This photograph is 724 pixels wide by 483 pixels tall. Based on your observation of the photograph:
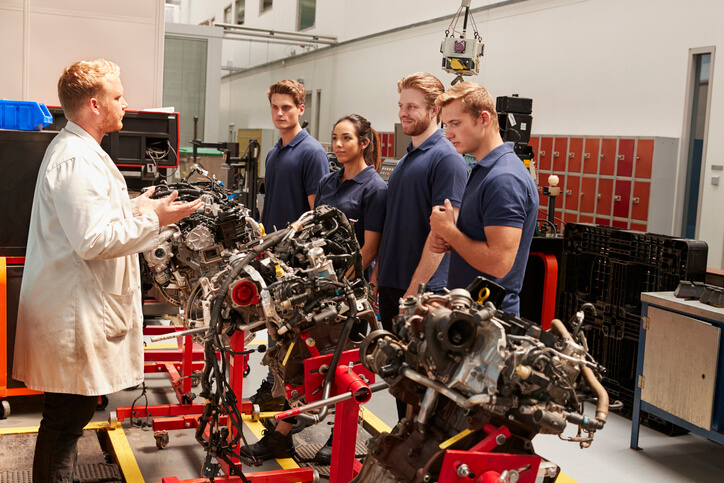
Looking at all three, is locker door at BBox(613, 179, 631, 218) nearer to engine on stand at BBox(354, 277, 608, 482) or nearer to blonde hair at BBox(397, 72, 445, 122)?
blonde hair at BBox(397, 72, 445, 122)

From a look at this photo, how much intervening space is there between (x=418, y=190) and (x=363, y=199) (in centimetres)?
43

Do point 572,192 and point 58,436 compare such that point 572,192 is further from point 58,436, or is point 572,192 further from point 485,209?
point 58,436

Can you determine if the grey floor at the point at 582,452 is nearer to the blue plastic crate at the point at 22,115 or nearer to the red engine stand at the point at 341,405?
Answer: the red engine stand at the point at 341,405

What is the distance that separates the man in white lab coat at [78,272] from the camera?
7.77ft

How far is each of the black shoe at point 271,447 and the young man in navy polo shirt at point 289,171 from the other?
0.67m

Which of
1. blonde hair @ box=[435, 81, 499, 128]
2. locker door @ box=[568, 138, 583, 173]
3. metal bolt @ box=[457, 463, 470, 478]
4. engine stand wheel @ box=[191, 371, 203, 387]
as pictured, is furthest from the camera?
locker door @ box=[568, 138, 583, 173]

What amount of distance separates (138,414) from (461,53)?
4.34 metres

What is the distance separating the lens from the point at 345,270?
2.62 meters

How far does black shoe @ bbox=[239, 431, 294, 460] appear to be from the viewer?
10.7 feet

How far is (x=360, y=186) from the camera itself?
3.37m

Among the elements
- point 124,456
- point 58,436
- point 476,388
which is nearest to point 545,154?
point 124,456

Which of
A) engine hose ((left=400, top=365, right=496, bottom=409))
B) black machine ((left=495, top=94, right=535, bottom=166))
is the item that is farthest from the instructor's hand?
black machine ((left=495, top=94, right=535, bottom=166))

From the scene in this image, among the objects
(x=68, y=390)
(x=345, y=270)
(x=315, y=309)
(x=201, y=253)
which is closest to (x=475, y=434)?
(x=315, y=309)

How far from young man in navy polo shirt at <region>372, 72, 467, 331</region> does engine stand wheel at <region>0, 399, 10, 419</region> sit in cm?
219
